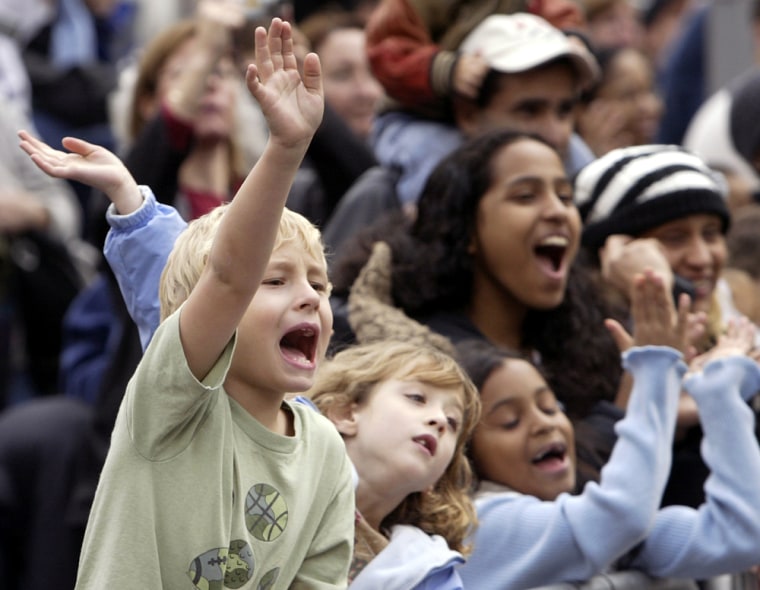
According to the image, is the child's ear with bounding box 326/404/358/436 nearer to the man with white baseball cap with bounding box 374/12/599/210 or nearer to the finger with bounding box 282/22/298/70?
the finger with bounding box 282/22/298/70

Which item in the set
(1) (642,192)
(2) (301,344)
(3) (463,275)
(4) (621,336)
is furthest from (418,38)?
(2) (301,344)

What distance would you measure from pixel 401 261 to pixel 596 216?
75 cm

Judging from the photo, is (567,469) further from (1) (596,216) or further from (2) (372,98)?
(2) (372,98)

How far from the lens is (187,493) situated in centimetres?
276

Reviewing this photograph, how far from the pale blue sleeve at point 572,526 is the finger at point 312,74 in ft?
4.77

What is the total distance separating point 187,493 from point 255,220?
0.47 meters

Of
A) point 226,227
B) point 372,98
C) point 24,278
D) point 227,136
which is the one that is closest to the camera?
point 226,227

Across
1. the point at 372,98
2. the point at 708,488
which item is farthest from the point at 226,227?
the point at 372,98

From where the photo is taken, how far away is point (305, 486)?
9.65 feet

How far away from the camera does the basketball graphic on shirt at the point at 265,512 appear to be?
112 inches

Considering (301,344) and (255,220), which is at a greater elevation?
(255,220)

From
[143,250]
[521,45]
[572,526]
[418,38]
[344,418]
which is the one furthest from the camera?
[418,38]

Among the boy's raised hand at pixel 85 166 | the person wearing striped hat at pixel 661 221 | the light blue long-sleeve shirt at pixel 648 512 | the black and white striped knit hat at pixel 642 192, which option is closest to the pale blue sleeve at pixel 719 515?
the light blue long-sleeve shirt at pixel 648 512

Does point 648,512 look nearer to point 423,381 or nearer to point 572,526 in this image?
point 572,526
